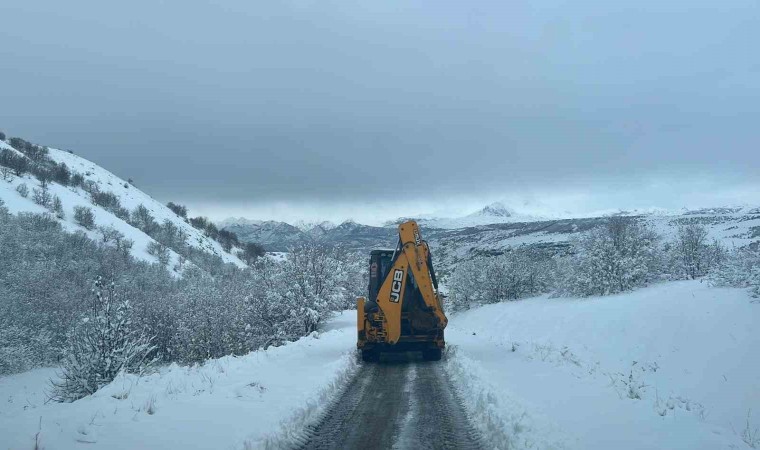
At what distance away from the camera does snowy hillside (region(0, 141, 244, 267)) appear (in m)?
84.4

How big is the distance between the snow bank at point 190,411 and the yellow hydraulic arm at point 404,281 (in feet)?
9.17

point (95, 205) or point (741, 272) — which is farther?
point (95, 205)

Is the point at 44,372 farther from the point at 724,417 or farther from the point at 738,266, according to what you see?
the point at 738,266

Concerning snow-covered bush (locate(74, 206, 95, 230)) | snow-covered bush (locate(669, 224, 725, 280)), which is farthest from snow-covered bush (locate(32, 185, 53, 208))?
snow-covered bush (locate(669, 224, 725, 280))

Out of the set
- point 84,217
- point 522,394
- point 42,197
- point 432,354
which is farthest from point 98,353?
point 42,197

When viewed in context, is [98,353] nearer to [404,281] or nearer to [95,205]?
[404,281]

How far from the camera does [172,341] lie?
155 ft

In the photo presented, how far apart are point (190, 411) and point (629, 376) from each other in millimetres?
10192

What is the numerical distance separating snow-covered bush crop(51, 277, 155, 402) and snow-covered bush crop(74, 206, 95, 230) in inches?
3159

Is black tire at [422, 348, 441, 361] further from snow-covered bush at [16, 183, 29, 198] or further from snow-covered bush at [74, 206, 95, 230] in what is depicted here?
snow-covered bush at [16, 183, 29, 198]

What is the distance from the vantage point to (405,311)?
17.2 metres

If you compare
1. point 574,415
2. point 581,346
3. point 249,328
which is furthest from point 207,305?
point 574,415

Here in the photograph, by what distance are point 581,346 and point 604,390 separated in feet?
48.7

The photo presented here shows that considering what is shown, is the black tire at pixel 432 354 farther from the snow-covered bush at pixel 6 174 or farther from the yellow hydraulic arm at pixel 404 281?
the snow-covered bush at pixel 6 174
